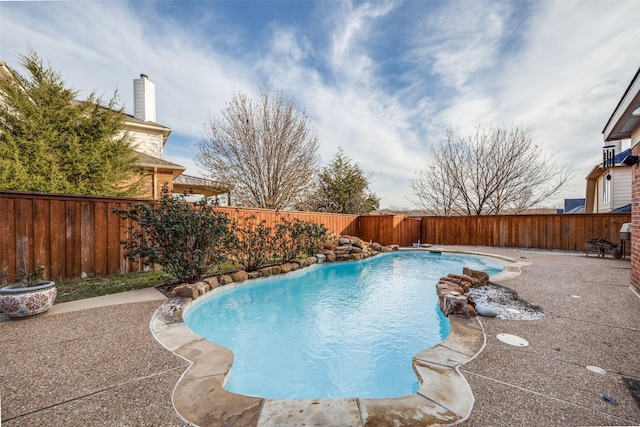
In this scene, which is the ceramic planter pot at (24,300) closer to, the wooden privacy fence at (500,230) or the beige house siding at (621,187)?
the wooden privacy fence at (500,230)

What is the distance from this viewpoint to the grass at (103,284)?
13.5 ft

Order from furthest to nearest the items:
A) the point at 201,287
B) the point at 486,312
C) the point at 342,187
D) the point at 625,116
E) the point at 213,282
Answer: the point at 342,187
the point at 213,282
the point at 201,287
the point at 625,116
the point at 486,312

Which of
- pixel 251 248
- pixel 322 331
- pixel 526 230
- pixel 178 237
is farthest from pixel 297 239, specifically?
pixel 526 230

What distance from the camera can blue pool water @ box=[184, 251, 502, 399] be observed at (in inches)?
104

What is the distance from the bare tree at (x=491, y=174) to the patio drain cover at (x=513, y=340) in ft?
51.2

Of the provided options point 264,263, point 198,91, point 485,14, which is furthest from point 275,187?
point 485,14

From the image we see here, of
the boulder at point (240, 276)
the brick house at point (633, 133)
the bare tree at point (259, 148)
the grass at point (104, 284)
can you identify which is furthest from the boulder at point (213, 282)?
the bare tree at point (259, 148)

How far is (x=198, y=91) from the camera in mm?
9172

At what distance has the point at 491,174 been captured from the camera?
1570 centimetres

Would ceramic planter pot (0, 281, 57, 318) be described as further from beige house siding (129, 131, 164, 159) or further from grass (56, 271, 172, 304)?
beige house siding (129, 131, 164, 159)

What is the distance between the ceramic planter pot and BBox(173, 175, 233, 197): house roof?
8763mm

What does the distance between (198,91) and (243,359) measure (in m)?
9.07

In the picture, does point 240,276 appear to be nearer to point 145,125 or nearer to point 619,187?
point 145,125

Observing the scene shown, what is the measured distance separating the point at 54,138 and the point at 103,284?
504 centimetres
